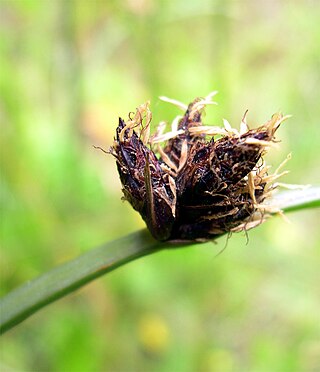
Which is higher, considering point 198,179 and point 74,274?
point 198,179

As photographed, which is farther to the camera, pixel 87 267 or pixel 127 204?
pixel 127 204

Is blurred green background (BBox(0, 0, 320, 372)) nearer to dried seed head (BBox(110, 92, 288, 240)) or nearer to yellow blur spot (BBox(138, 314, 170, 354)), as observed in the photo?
yellow blur spot (BBox(138, 314, 170, 354))

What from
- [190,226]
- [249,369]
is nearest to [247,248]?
[249,369]

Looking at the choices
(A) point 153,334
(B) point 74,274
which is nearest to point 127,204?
(A) point 153,334

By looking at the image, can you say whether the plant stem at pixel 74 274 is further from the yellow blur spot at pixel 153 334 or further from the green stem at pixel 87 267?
the yellow blur spot at pixel 153 334

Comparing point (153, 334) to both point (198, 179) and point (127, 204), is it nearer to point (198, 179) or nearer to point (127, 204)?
point (127, 204)

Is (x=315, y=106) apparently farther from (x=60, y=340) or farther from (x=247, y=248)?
(x=60, y=340)
